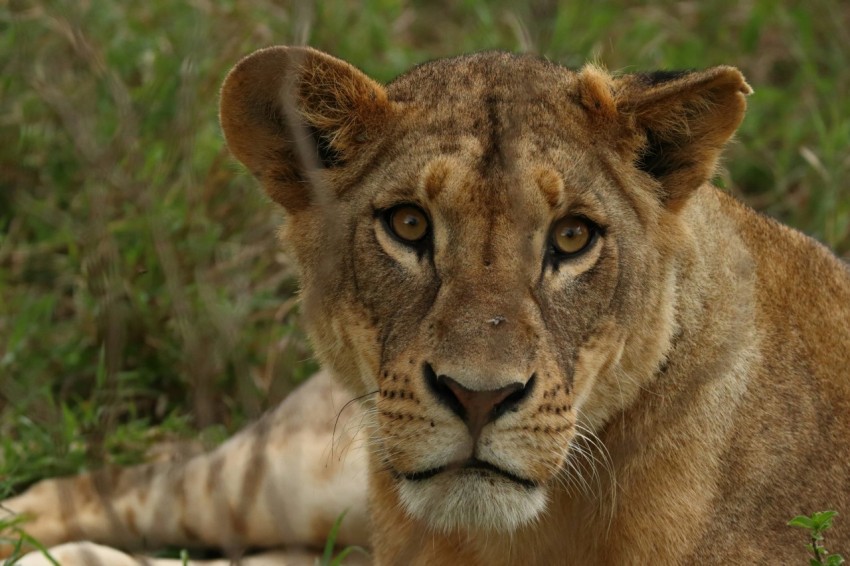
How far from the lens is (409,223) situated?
135 inches

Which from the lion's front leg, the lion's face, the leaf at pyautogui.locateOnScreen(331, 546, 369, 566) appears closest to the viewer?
the lion's face

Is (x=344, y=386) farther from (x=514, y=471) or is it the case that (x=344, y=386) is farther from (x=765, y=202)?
(x=765, y=202)

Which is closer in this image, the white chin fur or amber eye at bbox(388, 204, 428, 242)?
the white chin fur

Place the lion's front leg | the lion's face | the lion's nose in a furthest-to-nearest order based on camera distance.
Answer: the lion's front leg, the lion's face, the lion's nose

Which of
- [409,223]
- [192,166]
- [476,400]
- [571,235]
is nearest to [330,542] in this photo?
[192,166]

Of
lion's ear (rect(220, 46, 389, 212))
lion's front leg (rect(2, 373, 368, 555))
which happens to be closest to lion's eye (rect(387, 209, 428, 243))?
lion's ear (rect(220, 46, 389, 212))

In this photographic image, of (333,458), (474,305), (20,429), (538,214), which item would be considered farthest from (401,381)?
(20,429)

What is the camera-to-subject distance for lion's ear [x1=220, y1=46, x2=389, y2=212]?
3.59 meters

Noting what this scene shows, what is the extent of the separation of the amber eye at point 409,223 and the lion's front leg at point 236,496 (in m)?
1.71

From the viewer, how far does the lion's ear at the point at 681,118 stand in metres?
3.45

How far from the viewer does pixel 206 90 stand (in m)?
6.84

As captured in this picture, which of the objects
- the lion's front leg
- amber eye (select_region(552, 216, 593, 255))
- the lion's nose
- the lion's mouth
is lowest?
the lion's front leg

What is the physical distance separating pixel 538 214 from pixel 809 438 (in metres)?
1.09

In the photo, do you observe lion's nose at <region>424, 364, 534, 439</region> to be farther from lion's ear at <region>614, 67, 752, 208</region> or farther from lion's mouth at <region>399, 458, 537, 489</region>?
lion's ear at <region>614, 67, 752, 208</region>
